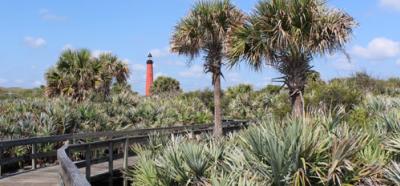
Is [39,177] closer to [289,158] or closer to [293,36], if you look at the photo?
[289,158]

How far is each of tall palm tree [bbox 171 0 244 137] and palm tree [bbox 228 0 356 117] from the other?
4.53 metres

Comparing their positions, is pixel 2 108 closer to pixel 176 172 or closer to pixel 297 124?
pixel 176 172

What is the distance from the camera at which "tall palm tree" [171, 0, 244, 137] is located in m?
24.7

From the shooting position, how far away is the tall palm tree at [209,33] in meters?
24.7

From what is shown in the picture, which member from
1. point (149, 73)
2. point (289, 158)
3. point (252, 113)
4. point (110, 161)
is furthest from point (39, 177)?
point (149, 73)

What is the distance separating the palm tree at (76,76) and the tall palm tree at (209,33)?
7294 millimetres

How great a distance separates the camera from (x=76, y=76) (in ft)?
102

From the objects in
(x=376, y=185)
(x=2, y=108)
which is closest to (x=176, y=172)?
(x=376, y=185)

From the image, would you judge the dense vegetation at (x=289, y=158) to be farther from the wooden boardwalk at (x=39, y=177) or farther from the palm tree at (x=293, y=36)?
the palm tree at (x=293, y=36)

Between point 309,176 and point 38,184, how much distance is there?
6231 mm

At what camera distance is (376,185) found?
8680 mm

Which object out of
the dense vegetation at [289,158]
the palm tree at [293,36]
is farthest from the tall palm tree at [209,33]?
the dense vegetation at [289,158]

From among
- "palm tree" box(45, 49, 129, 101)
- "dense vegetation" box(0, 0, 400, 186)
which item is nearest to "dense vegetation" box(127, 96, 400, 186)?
"dense vegetation" box(0, 0, 400, 186)

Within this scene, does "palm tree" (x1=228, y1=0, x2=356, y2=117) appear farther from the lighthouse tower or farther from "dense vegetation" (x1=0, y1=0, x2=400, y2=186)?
the lighthouse tower
